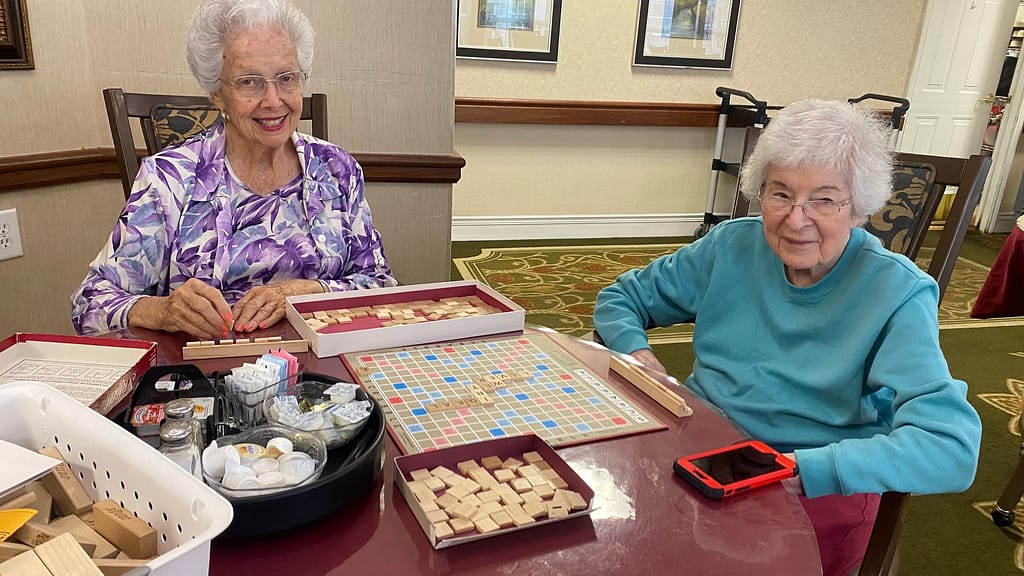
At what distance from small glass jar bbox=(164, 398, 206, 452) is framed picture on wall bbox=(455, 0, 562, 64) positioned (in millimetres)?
3857

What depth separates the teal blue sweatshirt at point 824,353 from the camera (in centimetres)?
112

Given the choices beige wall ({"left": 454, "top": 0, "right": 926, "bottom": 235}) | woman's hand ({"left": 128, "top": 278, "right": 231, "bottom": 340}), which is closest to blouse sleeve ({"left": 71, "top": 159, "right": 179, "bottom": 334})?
woman's hand ({"left": 128, "top": 278, "right": 231, "bottom": 340})

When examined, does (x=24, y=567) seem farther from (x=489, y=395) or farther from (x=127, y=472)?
(x=489, y=395)

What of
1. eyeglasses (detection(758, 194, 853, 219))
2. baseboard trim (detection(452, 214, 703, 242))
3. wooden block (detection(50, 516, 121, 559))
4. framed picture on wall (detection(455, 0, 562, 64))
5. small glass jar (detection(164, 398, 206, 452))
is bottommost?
baseboard trim (detection(452, 214, 703, 242))

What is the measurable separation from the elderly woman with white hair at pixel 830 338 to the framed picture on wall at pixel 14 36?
194 cm

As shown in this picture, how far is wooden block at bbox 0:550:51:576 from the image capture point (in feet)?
1.89

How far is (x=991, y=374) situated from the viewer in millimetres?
3268

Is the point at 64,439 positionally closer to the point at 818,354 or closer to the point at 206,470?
the point at 206,470

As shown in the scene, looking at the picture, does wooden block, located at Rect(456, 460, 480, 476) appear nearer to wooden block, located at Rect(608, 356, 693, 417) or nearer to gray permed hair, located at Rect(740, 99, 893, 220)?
wooden block, located at Rect(608, 356, 693, 417)

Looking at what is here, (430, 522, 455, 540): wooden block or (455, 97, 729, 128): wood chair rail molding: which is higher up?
(455, 97, 729, 128): wood chair rail molding

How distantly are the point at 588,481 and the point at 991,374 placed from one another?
3081 mm

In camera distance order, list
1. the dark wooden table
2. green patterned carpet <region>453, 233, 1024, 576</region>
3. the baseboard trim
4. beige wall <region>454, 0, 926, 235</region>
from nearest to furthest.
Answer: the dark wooden table < green patterned carpet <region>453, 233, 1024, 576</region> < beige wall <region>454, 0, 926, 235</region> < the baseboard trim

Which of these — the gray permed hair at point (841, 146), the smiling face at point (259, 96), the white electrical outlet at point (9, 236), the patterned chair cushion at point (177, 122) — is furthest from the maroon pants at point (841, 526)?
the white electrical outlet at point (9, 236)

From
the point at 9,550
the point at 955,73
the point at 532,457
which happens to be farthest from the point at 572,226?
the point at 9,550
